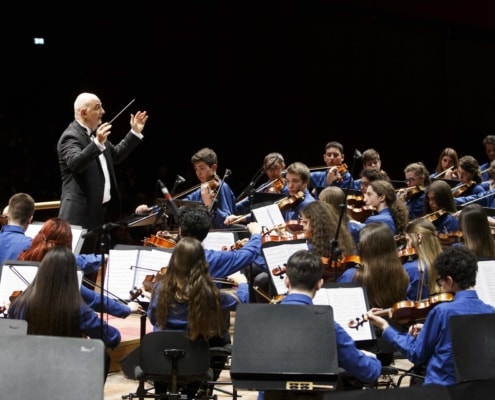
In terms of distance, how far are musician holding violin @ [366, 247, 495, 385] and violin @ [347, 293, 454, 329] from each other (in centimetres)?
21

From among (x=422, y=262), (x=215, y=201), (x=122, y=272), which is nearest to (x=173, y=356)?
(x=122, y=272)

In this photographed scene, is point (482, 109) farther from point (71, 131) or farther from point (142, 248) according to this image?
point (142, 248)

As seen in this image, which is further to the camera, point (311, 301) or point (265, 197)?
point (265, 197)

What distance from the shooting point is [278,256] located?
4.93m

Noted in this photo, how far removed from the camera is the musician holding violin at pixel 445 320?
150 inches

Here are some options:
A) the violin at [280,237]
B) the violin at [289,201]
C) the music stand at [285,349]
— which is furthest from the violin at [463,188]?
the music stand at [285,349]

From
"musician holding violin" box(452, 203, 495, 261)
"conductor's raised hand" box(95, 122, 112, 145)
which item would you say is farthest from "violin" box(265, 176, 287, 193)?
"musician holding violin" box(452, 203, 495, 261)

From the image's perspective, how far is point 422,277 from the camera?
5059mm

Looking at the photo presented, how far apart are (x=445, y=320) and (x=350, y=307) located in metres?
0.58

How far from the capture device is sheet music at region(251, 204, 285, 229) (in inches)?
241

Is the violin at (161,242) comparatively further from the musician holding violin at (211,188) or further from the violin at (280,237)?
the musician holding violin at (211,188)

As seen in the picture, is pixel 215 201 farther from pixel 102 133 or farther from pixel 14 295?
pixel 14 295

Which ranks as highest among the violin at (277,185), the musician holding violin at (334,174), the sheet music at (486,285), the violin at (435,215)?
the musician holding violin at (334,174)

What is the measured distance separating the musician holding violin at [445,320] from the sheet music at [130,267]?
1544mm
